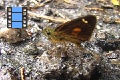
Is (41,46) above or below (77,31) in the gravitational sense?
below

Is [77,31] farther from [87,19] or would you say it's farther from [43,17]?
[43,17]

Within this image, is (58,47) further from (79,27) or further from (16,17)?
(16,17)

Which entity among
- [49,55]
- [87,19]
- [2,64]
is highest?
[87,19]

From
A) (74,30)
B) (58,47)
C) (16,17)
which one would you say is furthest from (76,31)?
(16,17)

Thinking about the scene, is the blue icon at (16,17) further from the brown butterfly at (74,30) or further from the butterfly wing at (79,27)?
the butterfly wing at (79,27)

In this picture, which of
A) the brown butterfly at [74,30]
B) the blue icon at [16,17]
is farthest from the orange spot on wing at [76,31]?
the blue icon at [16,17]

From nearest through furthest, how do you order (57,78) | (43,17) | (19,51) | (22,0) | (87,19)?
(57,78), (87,19), (19,51), (43,17), (22,0)

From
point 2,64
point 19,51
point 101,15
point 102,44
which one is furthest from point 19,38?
point 101,15
